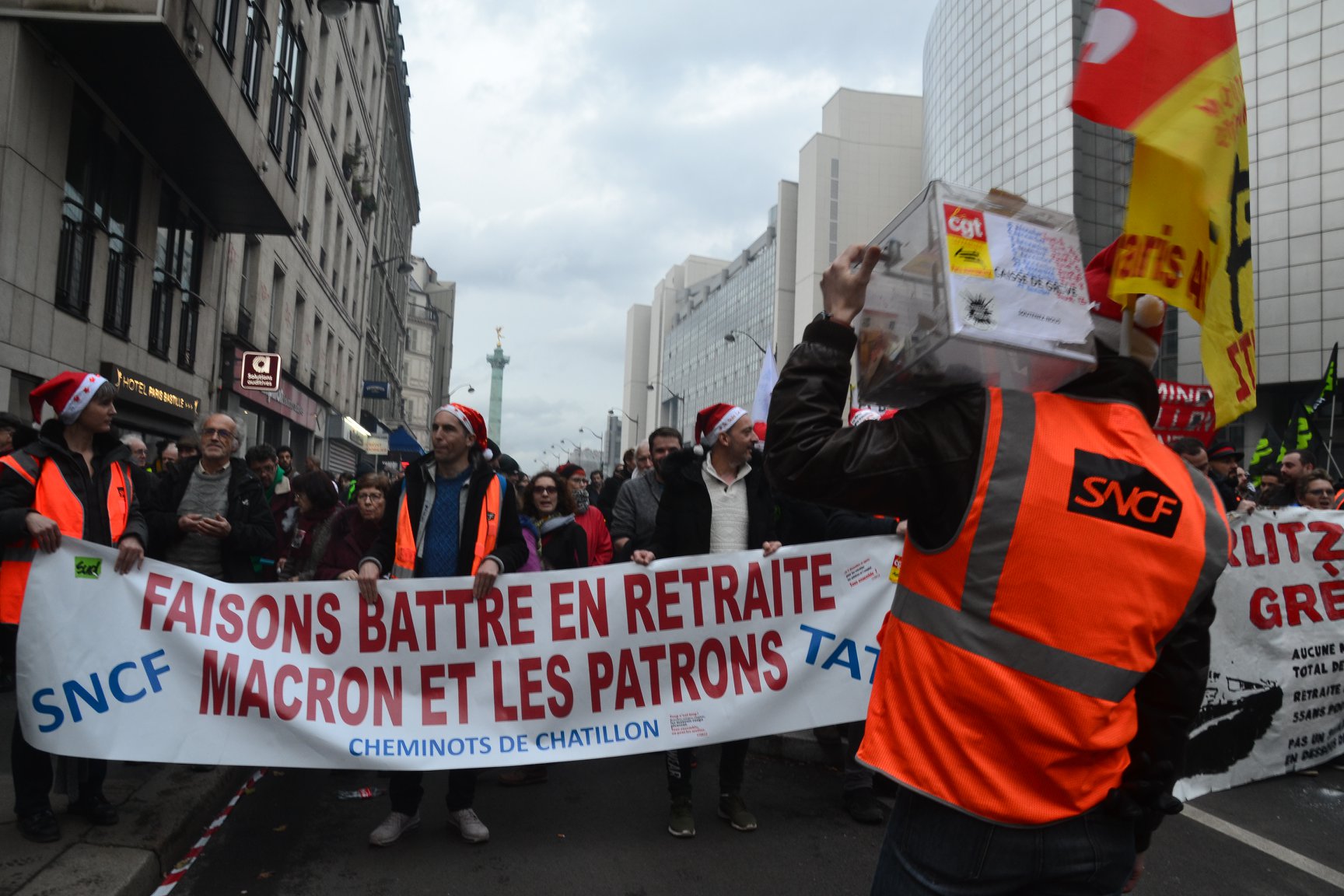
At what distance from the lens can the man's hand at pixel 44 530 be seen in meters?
3.91

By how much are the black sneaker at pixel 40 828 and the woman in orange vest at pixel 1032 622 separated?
11.8 feet

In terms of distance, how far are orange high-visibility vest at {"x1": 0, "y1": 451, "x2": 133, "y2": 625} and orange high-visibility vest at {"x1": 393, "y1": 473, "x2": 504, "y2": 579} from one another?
123 cm

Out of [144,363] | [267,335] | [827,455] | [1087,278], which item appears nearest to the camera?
[827,455]

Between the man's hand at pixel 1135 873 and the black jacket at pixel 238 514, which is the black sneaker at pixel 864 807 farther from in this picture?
the black jacket at pixel 238 514

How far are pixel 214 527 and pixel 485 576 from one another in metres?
1.55

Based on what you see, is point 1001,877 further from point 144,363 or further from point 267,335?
point 267,335

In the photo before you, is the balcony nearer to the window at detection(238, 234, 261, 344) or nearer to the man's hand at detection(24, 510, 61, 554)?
the window at detection(238, 234, 261, 344)

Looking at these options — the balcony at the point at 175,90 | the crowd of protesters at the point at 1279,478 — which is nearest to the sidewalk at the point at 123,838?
the crowd of protesters at the point at 1279,478

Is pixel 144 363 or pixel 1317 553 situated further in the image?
pixel 144 363

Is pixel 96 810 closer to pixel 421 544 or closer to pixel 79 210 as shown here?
pixel 421 544

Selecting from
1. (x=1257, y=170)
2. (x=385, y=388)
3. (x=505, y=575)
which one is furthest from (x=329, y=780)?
(x=1257, y=170)

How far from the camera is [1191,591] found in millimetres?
1578

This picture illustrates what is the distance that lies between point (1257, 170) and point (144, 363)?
130 feet

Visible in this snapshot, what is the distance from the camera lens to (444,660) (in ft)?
14.6
